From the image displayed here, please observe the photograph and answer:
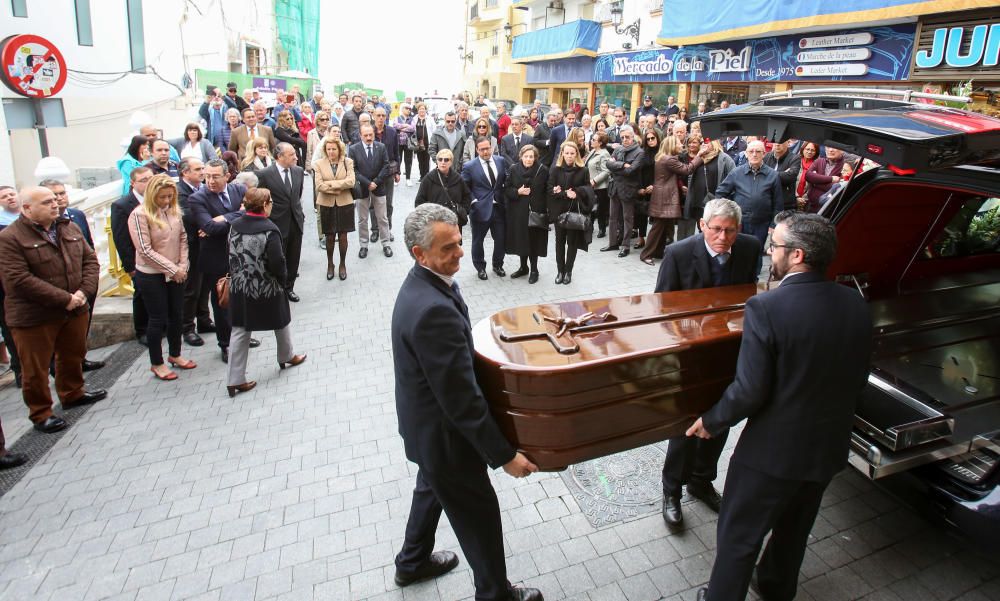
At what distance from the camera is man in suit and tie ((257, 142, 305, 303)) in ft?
23.4

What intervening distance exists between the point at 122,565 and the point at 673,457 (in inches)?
126

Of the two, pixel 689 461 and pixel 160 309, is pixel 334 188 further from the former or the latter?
pixel 689 461

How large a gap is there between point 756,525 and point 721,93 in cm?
1671

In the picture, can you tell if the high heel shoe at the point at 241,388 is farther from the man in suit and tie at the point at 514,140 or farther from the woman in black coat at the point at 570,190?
the man in suit and tie at the point at 514,140

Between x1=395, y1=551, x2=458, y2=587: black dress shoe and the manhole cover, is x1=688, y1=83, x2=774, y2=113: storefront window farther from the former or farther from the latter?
x1=395, y1=551, x2=458, y2=587: black dress shoe

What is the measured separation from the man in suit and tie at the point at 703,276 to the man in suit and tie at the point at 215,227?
4.39 meters

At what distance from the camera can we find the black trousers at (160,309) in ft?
17.8

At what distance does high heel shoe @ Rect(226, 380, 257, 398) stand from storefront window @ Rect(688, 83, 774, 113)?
14.5m

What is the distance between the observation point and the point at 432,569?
10.4 ft

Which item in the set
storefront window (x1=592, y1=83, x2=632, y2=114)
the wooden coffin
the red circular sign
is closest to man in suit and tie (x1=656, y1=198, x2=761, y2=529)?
the wooden coffin

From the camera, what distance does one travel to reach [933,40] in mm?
10867

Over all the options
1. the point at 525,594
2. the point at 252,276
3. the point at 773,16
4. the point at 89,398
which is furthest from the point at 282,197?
the point at 773,16

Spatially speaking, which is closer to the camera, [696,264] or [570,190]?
[696,264]

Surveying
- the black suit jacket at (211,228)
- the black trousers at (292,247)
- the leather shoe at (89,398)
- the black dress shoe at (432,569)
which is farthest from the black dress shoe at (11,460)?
the black trousers at (292,247)
